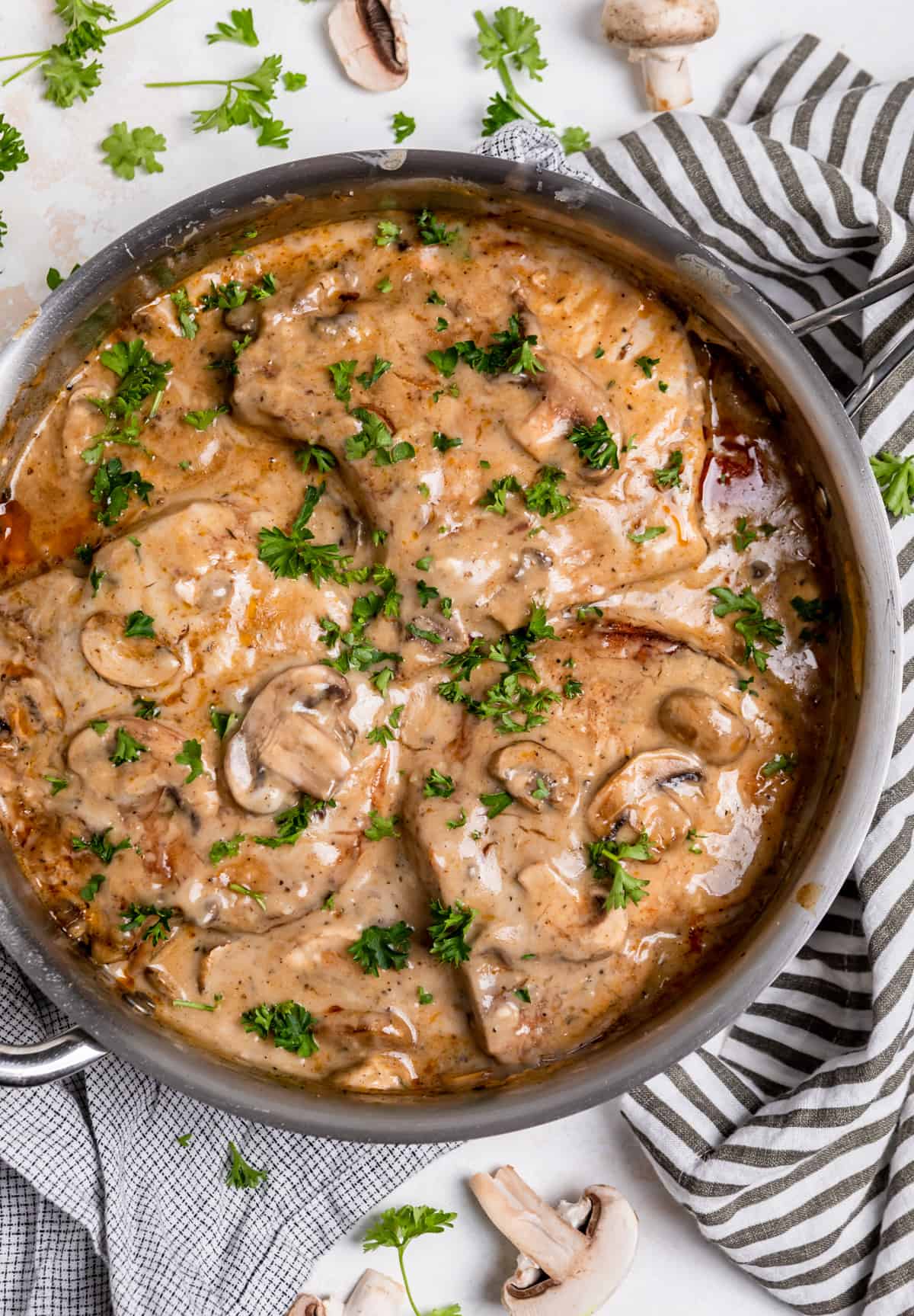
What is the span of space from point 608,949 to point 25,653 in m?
1.55

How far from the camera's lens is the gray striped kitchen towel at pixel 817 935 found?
3293mm

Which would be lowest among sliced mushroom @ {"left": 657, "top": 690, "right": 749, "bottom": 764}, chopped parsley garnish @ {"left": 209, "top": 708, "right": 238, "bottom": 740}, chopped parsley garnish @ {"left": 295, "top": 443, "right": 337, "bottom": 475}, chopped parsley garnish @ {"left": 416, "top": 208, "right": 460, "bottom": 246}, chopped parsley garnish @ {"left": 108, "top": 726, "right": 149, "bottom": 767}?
sliced mushroom @ {"left": 657, "top": 690, "right": 749, "bottom": 764}

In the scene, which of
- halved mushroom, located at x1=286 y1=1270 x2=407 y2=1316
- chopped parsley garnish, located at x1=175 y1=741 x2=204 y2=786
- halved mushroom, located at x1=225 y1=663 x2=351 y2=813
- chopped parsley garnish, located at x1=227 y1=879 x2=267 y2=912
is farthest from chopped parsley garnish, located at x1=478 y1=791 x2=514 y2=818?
halved mushroom, located at x1=286 y1=1270 x2=407 y2=1316

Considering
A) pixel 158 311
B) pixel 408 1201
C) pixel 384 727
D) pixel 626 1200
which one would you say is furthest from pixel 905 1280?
pixel 158 311

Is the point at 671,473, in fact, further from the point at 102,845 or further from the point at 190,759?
the point at 102,845

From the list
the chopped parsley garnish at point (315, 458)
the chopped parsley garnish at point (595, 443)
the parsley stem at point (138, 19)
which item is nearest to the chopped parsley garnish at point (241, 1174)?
the chopped parsley garnish at point (315, 458)

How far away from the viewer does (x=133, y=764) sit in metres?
2.84

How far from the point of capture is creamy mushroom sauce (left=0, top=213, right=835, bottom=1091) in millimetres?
2838

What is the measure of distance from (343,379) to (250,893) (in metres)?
1.21

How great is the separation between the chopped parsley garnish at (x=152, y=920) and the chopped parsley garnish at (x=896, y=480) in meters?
2.09

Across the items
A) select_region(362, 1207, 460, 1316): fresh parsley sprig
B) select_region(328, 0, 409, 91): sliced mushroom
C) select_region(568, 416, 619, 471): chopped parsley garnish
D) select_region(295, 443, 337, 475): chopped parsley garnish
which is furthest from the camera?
select_region(362, 1207, 460, 1316): fresh parsley sprig

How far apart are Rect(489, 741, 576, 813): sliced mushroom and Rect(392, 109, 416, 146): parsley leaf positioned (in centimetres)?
177

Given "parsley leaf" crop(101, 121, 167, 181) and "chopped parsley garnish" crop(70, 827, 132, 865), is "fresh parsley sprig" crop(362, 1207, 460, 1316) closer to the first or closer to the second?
"chopped parsley garnish" crop(70, 827, 132, 865)

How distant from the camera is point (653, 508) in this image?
2.89 metres
